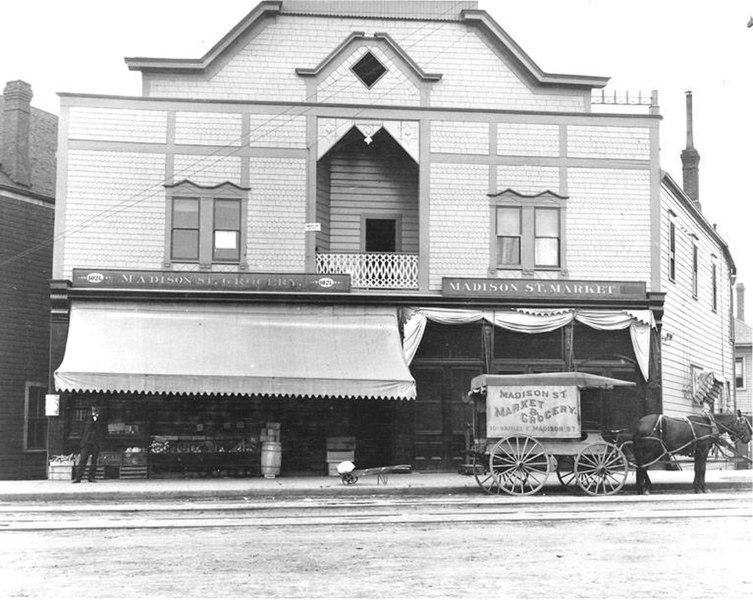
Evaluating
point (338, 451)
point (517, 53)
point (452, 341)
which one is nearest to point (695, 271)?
point (517, 53)

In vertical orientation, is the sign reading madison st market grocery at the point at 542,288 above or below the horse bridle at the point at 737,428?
above

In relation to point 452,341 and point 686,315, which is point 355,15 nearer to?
point 452,341

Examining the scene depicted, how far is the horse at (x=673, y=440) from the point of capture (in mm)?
17625

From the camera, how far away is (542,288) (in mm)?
22469

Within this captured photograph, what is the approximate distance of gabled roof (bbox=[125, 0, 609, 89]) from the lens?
74.5 feet

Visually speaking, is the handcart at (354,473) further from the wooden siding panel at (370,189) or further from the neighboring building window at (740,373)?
the neighboring building window at (740,373)

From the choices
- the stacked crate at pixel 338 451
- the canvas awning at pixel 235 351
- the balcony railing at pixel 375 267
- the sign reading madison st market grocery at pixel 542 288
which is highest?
the balcony railing at pixel 375 267

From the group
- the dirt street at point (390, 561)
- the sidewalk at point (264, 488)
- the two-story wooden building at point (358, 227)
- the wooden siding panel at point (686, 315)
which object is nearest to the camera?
the dirt street at point (390, 561)

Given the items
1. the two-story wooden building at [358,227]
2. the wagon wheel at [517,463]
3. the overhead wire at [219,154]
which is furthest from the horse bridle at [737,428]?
the overhead wire at [219,154]

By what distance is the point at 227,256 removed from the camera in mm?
22250

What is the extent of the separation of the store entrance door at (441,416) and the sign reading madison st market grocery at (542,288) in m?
1.71

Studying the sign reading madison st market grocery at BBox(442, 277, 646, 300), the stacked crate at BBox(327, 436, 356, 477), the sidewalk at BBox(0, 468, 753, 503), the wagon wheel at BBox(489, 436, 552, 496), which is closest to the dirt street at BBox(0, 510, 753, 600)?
the wagon wheel at BBox(489, 436, 552, 496)

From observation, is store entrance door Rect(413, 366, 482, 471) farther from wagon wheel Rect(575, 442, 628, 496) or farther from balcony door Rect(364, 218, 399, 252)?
wagon wheel Rect(575, 442, 628, 496)

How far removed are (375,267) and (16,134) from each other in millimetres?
10602
